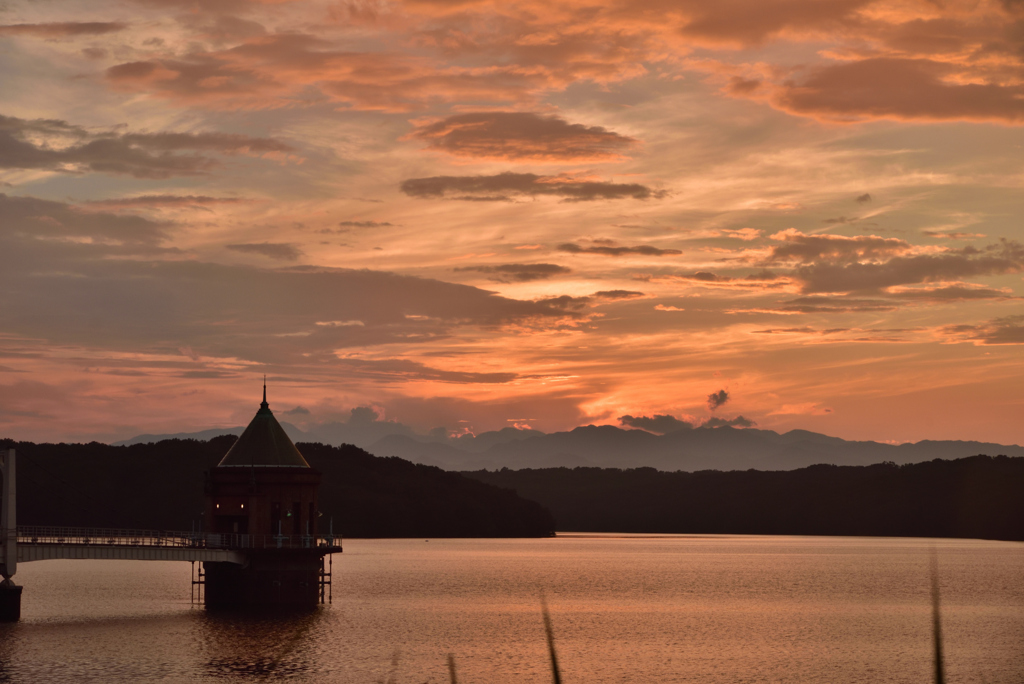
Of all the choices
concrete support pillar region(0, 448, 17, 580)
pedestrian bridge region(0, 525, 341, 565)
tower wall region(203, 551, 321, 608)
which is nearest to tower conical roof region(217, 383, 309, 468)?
pedestrian bridge region(0, 525, 341, 565)

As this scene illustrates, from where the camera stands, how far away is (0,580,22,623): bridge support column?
82875 millimetres

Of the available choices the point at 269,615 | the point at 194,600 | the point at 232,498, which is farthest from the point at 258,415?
the point at 194,600

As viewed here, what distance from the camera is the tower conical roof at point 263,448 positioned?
9481cm

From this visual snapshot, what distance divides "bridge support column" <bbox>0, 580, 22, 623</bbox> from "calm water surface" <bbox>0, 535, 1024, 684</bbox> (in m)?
1.39

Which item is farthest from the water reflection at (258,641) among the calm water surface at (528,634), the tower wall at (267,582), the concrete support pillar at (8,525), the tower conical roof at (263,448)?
the concrete support pillar at (8,525)

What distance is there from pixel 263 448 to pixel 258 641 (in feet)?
77.6

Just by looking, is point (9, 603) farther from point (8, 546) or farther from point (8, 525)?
point (8, 525)

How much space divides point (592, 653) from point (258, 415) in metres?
38.0

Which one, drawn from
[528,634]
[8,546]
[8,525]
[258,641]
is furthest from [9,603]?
[528,634]

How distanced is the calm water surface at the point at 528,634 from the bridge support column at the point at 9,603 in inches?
54.7

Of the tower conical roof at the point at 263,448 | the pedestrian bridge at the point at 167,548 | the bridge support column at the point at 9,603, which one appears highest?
the tower conical roof at the point at 263,448

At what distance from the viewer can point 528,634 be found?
8656cm

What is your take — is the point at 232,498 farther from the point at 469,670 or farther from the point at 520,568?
the point at 520,568

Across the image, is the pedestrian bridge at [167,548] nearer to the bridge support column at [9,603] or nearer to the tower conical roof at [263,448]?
the bridge support column at [9,603]
